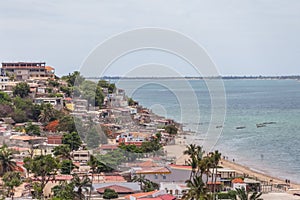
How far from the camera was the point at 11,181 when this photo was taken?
65.9 feet

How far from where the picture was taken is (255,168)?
31.2 m

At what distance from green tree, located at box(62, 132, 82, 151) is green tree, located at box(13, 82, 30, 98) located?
34.2 feet

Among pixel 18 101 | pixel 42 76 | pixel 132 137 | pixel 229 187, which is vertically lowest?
pixel 229 187

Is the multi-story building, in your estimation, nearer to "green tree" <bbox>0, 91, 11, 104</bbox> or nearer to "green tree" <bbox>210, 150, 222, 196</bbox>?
"green tree" <bbox>0, 91, 11, 104</bbox>

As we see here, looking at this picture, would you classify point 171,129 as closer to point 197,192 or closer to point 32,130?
point 32,130

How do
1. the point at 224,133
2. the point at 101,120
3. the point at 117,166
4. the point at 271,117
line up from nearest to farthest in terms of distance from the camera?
the point at 117,166
the point at 101,120
the point at 224,133
the point at 271,117

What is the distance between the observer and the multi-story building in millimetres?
47125

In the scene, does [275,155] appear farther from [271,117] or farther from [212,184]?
[271,117]

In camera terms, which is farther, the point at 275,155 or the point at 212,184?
the point at 275,155

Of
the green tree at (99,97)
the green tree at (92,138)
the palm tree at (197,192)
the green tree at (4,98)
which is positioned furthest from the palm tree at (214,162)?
the green tree at (99,97)

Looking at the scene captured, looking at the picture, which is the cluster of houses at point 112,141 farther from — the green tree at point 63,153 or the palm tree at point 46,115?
the palm tree at point 46,115

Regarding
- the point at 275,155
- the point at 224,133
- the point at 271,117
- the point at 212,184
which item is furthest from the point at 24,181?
the point at 271,117

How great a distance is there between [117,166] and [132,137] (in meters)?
8.27

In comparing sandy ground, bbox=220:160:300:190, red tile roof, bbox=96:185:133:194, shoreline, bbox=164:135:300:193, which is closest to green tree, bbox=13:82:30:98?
shoreline, bbox=164:135:300:193
